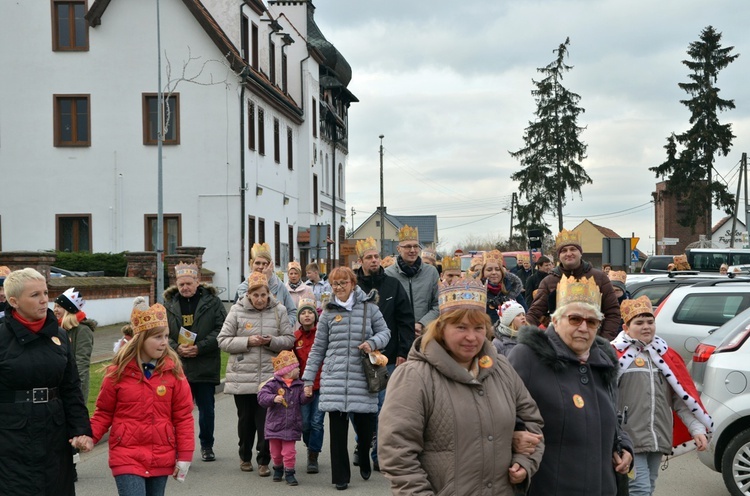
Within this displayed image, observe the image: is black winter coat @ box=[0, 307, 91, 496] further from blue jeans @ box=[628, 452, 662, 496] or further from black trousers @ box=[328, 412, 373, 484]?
blue jeans @ box=[628, 452, 662, 496]

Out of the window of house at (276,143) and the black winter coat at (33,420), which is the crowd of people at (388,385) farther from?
the window of house at (276,143)

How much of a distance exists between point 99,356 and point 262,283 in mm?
10977

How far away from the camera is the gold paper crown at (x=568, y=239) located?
9.20m

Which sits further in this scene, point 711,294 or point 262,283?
point 711,294

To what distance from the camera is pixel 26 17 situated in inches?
1339

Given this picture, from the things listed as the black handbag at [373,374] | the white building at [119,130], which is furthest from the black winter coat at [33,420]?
the white building at [119,130]

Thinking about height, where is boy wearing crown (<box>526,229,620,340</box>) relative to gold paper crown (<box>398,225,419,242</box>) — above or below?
below

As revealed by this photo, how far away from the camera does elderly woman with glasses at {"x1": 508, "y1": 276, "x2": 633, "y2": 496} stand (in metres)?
4.47

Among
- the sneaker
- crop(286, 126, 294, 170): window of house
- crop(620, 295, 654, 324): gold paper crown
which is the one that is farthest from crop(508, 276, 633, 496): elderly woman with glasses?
crop(286, 126, 294, 170): window of house

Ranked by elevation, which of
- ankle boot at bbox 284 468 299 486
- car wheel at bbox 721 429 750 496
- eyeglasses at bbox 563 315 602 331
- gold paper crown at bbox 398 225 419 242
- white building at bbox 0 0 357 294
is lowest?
ankle boot at bbox 284 468 299 486

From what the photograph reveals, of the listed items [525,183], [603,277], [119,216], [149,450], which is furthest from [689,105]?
[149,450]

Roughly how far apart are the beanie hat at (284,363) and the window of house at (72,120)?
2754cm

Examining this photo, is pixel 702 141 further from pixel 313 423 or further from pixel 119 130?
pixel 313 423

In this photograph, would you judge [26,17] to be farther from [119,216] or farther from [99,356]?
[99,356]
